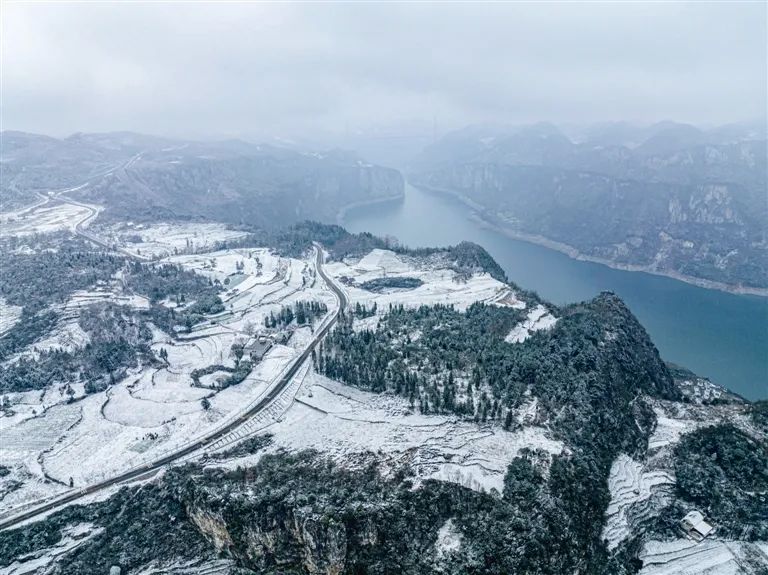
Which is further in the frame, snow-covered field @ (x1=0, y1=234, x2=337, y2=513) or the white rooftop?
Answer: snow-covered field @ (x1=0, y1=234, x2=337, y2=513)

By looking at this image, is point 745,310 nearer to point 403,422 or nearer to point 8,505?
point 403,422

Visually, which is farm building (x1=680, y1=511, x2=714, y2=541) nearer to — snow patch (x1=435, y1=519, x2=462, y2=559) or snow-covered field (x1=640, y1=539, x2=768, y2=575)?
snow-covered field (x1=640, y1=539, x2=768, y2=575)

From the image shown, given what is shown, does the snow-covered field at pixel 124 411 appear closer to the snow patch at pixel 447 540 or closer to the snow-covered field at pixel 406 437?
the snow-covered field at pixel 406 437

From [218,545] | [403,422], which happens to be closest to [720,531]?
[403,422]

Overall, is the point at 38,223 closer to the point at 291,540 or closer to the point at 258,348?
the point at 258,348

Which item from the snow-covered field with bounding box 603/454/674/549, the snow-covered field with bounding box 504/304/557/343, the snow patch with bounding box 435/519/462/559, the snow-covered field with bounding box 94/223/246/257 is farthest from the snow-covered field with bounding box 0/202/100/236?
the snow-covered field with bounding box 603/454/674/549

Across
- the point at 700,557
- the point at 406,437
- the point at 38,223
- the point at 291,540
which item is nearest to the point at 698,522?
the point at 700,557

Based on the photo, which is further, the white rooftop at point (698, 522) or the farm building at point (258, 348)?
the farm building at point (258, 348)

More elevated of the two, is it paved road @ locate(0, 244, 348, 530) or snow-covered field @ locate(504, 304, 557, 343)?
snow-covered field @ locate(504, 304, 557, 343)

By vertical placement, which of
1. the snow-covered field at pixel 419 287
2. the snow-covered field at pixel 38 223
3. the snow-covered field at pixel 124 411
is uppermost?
the snow-covered field at pixel 38 223

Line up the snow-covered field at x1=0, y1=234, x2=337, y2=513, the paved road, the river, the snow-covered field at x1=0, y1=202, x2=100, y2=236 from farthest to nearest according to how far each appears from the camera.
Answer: the snow-covered field at x1=0, y1=202, x2=100, y2=236 → the river → the snow-covered field at x1=0, y1=234, x2=337, y2=513 → the paved road

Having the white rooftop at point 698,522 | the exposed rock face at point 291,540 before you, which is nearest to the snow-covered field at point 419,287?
the white rooftop at point 698,522
